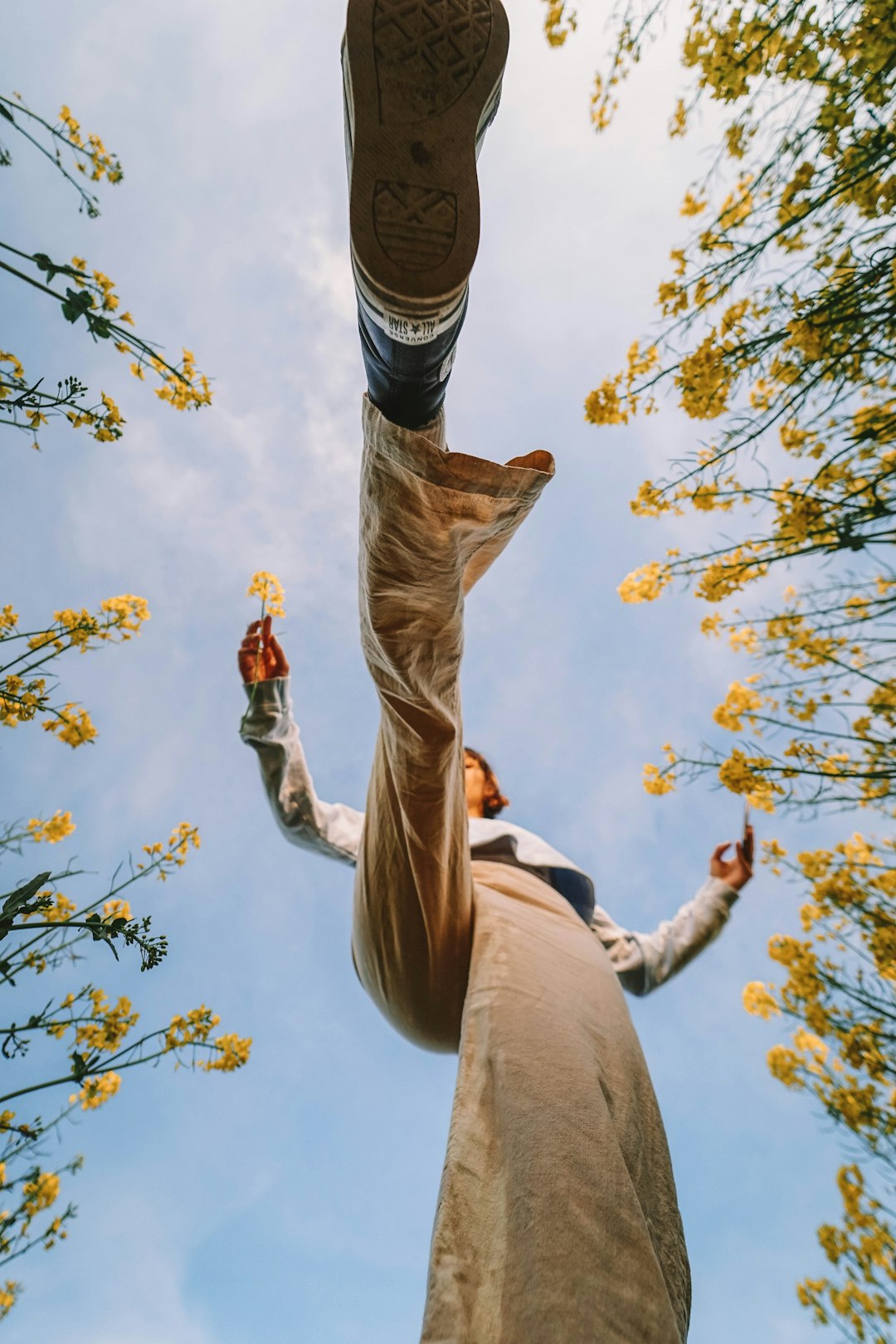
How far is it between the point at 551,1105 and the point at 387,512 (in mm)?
1011

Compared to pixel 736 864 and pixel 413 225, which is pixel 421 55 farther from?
pixel 736 864

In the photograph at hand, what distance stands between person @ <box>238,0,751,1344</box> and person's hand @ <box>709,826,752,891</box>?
2102mm

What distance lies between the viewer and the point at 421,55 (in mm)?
1238

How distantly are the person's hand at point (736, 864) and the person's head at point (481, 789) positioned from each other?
3.65ft

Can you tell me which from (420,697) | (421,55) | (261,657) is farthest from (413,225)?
(261,657)

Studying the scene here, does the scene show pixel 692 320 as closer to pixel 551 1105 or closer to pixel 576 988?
pixel 576 988

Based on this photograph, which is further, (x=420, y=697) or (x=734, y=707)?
(x=734, y=707)

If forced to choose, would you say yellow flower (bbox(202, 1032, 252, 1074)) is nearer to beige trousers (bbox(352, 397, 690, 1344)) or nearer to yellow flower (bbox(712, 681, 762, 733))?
beige trousers (bbox(352, 397, 690, 1344))

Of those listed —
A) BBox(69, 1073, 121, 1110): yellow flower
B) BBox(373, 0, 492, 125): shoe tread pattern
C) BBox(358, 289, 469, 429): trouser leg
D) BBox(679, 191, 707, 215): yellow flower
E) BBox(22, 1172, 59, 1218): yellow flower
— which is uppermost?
BBox(679, 191, 707, 215): yellow flower

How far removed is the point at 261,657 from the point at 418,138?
1.95 metres

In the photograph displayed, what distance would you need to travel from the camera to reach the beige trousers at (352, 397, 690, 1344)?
95 centimetres

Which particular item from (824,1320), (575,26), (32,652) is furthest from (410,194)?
(824,1320)

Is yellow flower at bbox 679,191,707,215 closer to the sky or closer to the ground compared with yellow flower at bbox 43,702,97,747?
closer to the sky

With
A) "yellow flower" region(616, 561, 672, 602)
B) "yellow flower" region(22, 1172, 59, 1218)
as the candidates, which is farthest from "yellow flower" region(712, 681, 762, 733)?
"yellow flower" region(22, 1172, 59, 1218)
